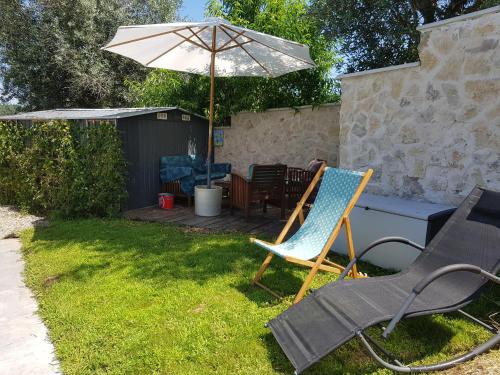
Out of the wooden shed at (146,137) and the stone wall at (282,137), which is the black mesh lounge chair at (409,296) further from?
the wooden shed at (146,137)

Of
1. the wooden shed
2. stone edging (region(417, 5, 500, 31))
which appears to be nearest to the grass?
the wooden shed

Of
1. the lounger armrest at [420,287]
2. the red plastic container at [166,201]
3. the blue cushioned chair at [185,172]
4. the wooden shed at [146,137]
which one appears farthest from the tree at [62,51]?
the lounger armrest at [420,287]

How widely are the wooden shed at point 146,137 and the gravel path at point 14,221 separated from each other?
174 centimetres

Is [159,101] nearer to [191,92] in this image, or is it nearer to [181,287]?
[191,92]

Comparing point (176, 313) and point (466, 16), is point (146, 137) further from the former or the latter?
point (466, 16)

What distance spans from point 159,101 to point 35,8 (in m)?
7.72

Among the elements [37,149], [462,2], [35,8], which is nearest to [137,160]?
[37,149]

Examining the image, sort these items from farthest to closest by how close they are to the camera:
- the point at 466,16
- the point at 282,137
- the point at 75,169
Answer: the point at 282,137, the point at 75,169, the point at 466,16

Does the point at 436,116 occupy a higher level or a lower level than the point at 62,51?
lower

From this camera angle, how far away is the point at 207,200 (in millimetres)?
7102

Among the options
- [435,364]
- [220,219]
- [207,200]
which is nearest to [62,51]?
[207,200]

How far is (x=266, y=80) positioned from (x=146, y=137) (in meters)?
3.29

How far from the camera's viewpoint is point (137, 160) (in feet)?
25.2

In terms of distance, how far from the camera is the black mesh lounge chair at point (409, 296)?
2381mm
